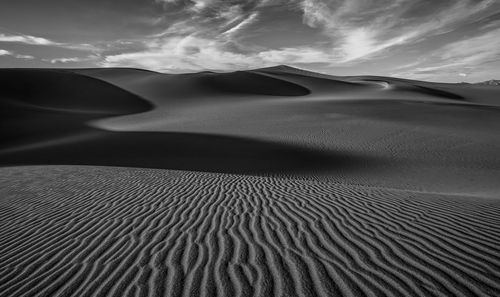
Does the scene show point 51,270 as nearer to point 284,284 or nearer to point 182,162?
point 284,284

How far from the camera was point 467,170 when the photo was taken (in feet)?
41.7

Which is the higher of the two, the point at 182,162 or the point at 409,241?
the point at 409,241

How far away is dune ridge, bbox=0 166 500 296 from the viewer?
306cm

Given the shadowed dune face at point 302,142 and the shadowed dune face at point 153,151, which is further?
the shadowed dune face at point 153,151

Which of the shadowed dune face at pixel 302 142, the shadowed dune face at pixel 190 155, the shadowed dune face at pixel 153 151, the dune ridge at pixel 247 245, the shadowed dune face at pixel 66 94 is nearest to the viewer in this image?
the dune ridge at pixel 247 245

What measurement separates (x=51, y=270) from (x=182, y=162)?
1109 centimetres

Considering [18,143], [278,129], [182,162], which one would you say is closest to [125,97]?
[18,143]

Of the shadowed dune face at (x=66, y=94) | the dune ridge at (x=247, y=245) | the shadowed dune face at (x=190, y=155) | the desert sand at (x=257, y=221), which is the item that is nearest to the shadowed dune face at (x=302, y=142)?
the shadowed dune face at (x=190, y=155)

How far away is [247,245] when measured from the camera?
13.1ft

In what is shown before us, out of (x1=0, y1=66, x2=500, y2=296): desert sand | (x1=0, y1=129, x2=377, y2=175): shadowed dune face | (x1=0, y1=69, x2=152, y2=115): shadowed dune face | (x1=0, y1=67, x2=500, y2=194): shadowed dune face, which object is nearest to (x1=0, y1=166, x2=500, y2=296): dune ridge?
(x1=0, y1=66, x2=500, y2=296): desert sand

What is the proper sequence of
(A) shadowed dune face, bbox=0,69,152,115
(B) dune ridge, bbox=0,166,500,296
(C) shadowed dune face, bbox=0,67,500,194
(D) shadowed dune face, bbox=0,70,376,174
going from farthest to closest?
(A) shadowed dune face, bbox=0,69,152,115, (D) shadowed dune face, bbox=0,70,376,174, (C) shadowed dune face, bbox=0,67,500,194, (B) dune ridge, bbox=0,166,500,296

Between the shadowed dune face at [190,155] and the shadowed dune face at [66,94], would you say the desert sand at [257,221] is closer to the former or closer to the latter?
the shadowed dune face at [190,155]

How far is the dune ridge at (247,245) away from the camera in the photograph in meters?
3.06

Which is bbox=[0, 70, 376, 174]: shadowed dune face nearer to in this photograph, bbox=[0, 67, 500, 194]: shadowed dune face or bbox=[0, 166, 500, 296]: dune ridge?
bbox=[0, 67, 500, 194]: shadowed dune face
